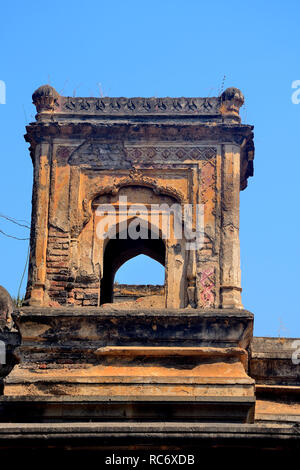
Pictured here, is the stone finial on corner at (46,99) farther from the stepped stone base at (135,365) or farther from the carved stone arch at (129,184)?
the stepped stone base at (135,365)

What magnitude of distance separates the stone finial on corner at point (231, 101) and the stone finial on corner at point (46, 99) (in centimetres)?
252

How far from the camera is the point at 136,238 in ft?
53.3

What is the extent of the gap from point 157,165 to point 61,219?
1632 mm

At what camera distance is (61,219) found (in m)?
16.1

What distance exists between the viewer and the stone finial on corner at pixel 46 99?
16.7 metres

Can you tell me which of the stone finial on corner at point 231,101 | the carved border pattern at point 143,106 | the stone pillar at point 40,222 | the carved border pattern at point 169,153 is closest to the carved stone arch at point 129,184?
the carved border pattern at point 169,153

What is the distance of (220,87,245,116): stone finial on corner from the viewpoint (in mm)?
16594

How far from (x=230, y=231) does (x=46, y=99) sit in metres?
3.44

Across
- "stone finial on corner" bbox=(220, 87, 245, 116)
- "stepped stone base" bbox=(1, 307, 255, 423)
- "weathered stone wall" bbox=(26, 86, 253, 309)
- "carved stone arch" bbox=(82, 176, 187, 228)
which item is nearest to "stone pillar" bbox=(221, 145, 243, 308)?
"weathered stone wall" bbox=(26, 86, 253, 309)

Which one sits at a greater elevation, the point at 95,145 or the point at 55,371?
the point at 95,145

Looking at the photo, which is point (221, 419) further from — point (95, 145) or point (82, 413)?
point (95, 145)

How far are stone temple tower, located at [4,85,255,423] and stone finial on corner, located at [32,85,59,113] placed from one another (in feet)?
0.07
